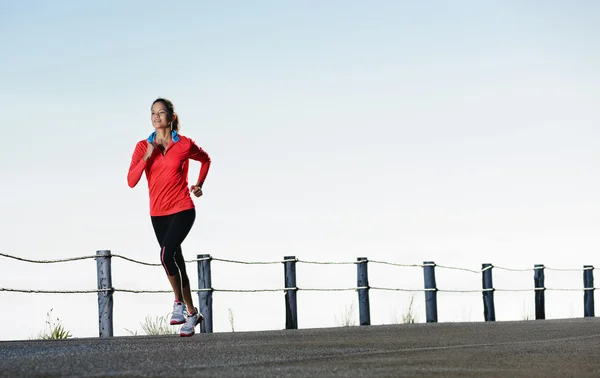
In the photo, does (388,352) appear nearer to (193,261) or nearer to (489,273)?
(193,261)

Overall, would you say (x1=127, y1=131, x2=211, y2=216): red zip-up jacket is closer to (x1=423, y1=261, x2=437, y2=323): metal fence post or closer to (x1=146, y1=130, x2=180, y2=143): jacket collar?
(x1=146, y1=130, x2=180, y2=143): jacket collar

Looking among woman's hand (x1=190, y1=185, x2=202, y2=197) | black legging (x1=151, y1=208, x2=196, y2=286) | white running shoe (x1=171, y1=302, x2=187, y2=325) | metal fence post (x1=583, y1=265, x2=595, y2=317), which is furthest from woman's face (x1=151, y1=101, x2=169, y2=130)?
metal fence post (x1=583, y1=265, x2=595, y2=317)

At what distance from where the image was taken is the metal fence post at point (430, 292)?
20609 millimetres

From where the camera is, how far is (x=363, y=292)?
19.1 metres

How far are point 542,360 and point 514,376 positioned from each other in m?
1.30

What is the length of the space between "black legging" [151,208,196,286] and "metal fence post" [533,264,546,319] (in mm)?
15906

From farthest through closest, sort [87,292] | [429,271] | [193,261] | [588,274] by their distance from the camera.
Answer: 1. [588,274]
2. [429,271]
3. [193,261]
4. [87,292]

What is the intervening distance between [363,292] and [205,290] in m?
3.73

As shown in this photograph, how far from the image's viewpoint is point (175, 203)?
9516 mm

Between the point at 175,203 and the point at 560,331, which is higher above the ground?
the point at 175,203

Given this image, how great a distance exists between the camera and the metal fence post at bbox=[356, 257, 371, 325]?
19.0 m

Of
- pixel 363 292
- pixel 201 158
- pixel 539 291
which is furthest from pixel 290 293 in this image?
pixel 539 291

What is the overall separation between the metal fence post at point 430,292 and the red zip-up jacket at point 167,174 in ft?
38.3

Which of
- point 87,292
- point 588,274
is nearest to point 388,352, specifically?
point 87,292
